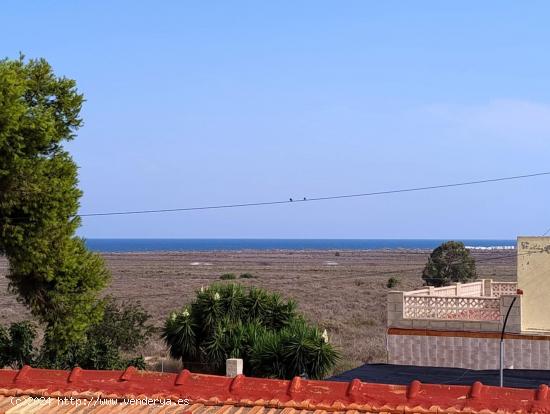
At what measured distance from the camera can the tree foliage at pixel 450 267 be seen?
4772 cm

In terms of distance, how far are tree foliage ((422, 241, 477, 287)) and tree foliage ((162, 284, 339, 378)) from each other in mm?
25150

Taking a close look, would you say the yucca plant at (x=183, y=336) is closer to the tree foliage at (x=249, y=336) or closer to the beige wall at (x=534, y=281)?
the tree foliage at (x=249, y=336)

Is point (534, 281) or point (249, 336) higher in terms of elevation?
point (534, 281)

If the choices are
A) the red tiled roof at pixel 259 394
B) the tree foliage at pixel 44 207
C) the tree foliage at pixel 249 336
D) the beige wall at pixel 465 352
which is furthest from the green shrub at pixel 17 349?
the red tiled roof at pixel 259 394

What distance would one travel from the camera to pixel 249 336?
22.2m

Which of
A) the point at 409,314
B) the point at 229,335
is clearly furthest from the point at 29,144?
the point at 409,314

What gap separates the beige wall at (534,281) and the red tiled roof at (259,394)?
15000 mm

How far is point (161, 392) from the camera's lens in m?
8.05

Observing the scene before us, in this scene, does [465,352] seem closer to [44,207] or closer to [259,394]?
[44,207]

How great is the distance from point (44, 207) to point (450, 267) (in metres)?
33.4

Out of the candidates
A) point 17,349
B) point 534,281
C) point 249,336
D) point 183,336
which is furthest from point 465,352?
point 17,349

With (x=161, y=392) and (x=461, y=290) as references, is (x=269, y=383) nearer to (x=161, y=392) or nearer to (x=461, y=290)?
(x=161, y=392)

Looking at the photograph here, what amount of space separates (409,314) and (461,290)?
4108 millimetres

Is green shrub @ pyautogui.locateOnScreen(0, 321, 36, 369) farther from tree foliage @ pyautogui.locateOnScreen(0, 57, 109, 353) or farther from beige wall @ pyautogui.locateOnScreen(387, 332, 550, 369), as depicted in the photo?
beige wall @ pyautogui.locateOnScreen(387, 332, 550, 369)
